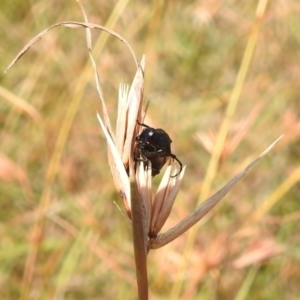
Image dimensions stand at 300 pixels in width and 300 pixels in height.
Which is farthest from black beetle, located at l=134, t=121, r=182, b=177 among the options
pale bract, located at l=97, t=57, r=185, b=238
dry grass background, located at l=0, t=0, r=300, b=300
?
dry grass background, located at l=0, t=0, r=300, b=300

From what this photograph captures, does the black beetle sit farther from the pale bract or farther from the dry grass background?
the dry grass background

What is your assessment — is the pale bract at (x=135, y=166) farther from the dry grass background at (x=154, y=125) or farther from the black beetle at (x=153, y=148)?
the dry grass background at (x=154, y=125)

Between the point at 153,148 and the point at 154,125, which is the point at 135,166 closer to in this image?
the point at 153,148

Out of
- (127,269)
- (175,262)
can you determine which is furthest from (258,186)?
(175,262)

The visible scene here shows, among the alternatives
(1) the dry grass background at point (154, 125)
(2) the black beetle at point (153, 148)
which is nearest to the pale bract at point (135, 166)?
(2) the black beetle at point (153, 148)

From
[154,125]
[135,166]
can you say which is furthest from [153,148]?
[154,125]
